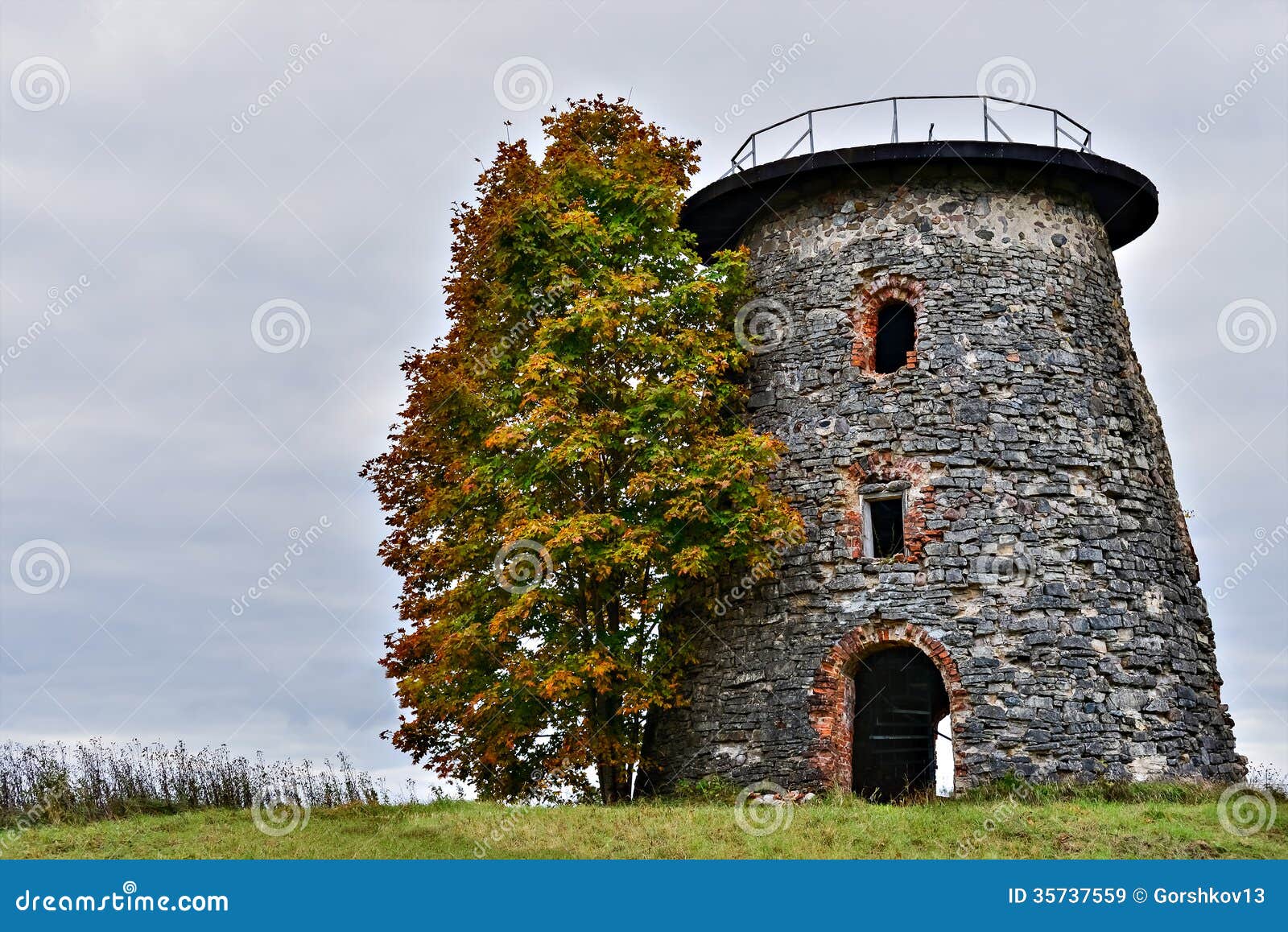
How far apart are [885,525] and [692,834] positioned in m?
6.94

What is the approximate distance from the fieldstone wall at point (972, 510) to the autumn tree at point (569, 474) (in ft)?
2.98

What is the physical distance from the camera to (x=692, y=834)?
52.0ft

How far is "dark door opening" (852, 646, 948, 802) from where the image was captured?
20969 millimetres

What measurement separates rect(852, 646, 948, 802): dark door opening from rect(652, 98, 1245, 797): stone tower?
44 mm

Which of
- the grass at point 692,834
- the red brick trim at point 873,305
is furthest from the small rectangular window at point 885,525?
the grass at point 692,834

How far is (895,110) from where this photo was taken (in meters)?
21.9

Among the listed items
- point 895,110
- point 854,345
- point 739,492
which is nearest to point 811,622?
point 739,492

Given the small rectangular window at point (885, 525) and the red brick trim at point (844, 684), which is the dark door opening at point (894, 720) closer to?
the red brick trim at point (844, 684)

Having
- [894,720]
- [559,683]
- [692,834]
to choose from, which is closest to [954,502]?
[894,720]

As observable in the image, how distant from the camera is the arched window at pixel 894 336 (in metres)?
21.9

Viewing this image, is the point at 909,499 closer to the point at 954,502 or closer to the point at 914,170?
the point at 954,502

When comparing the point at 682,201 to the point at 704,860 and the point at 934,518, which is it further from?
the point at 704,860

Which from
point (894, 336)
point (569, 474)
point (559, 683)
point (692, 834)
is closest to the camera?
point (692, 834)

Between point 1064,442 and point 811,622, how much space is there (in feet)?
14.8
